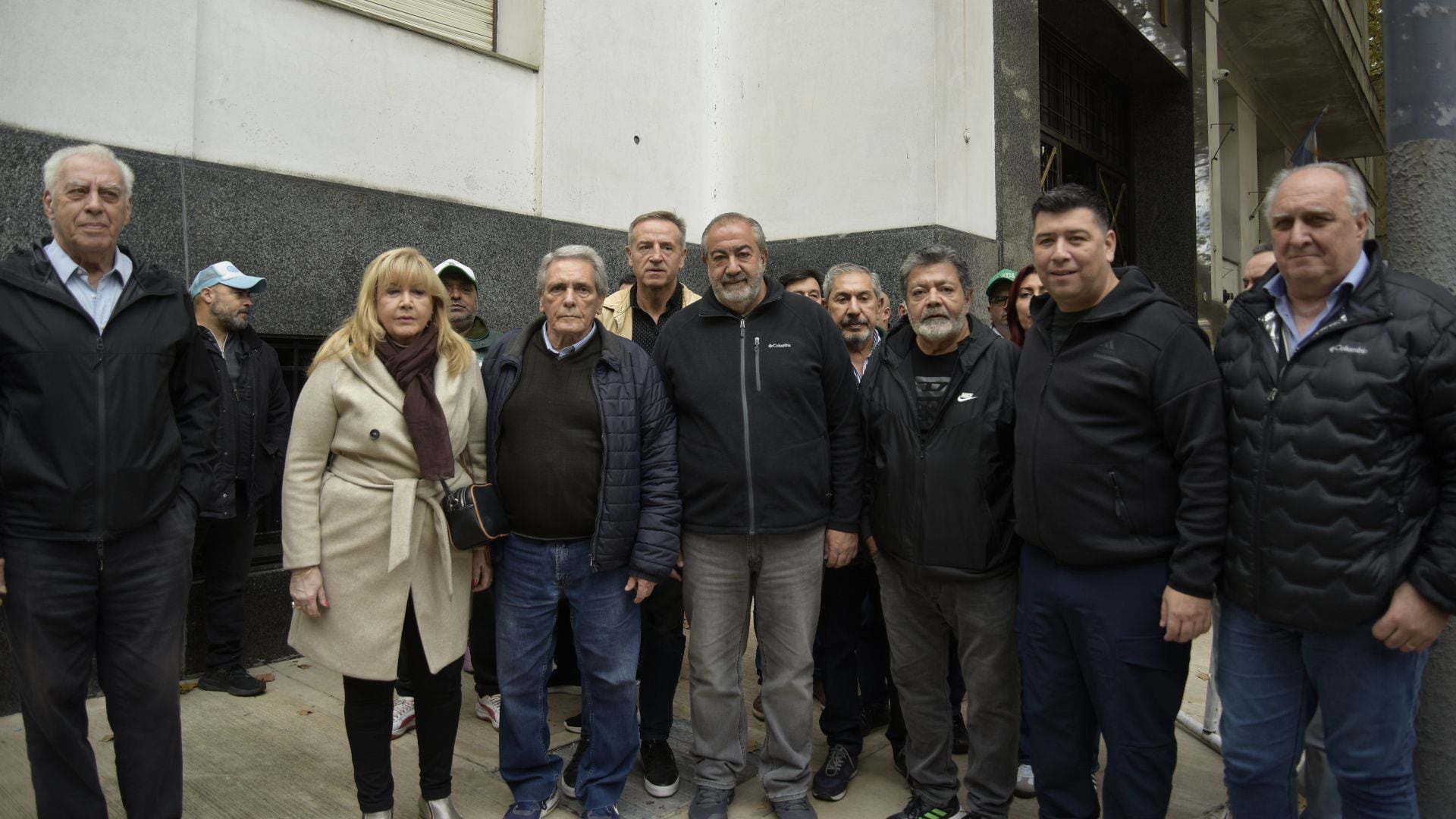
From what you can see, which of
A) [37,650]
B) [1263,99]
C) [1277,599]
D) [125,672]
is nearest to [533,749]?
[125,672]

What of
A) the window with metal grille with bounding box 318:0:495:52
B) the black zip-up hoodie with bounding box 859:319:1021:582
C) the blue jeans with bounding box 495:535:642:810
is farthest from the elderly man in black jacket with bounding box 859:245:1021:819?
the window with metal grille with bounding box 318:0:495:52

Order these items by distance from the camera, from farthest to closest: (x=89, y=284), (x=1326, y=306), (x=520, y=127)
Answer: (x=520, y=127) → (x=89, y=284) → (x=1326, y=306)

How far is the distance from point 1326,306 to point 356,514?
2793 millimetres

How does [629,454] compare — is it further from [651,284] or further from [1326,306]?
[1326,306]

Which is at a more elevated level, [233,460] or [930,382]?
[930,382]

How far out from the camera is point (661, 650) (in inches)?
148

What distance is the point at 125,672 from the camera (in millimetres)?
2822

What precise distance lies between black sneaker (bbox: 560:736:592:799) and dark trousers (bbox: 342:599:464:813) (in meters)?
0.47

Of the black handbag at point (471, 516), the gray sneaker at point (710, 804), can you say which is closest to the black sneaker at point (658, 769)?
the gray sneaker at point (710, 804)

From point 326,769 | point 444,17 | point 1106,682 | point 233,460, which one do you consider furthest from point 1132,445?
point 444,17

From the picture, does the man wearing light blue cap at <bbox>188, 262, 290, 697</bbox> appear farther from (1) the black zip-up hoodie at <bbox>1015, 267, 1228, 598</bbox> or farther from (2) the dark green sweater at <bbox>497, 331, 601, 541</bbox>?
(1) the black zip-up hoodie at <bbox>1015, 267, 1228, 598</bbox>

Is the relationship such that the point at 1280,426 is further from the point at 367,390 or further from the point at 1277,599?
the point at 367,390

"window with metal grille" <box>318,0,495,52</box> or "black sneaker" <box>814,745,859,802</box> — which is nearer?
"black sneaker" <box>814,745,859,802</box>

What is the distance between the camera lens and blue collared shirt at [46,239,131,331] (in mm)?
2764
